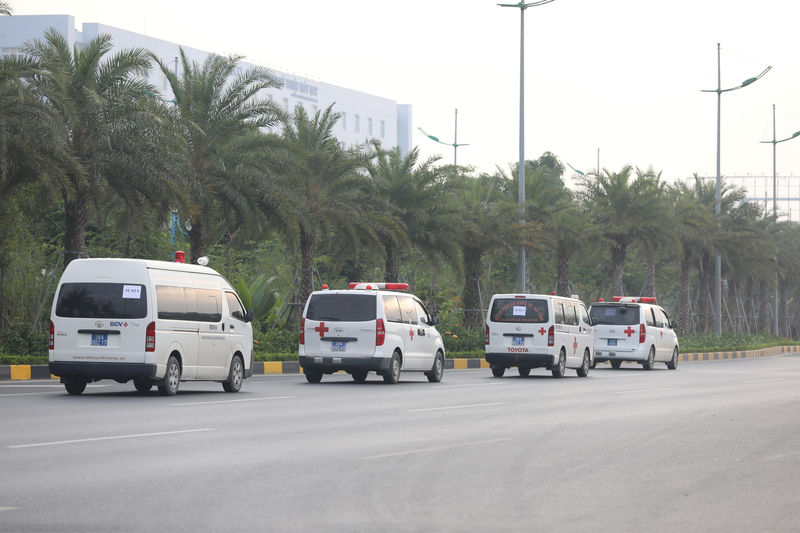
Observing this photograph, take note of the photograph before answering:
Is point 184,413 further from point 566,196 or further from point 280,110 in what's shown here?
point 566,196

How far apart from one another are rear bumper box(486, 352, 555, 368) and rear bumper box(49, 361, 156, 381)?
1134cm

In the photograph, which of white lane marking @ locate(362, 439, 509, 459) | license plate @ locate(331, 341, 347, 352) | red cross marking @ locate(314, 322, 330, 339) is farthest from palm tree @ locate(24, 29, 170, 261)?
white lane marking @ locate(362, 439, 509, 459)

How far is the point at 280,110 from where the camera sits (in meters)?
31.3

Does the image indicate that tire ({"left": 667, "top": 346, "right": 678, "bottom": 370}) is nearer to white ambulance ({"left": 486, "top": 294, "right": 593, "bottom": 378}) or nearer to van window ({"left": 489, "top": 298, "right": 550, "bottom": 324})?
white ambulance ({"left": 486, "top": 294, "right": 593, "bottom": 378})

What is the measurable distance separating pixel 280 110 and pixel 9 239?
25.3ft

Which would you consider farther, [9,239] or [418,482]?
[9,239]

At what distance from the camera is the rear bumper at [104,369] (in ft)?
59.5

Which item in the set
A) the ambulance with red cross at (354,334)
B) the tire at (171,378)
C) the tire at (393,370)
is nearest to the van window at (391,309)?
the ambulance with red cross at (354,334)

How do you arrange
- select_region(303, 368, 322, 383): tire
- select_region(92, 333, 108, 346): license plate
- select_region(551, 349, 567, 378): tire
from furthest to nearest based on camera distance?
select_region(551, 349, 567, 378): tire
select_region(303, 368, 322, 383): tire
select_region(92, 333, 108, 346): license plate

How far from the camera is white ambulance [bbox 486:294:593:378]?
27.7 meters

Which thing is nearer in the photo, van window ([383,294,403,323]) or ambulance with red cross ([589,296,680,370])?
van window ([383,294,403,323])

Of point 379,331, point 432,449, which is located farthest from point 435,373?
point 432,449

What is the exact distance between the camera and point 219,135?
30781mm

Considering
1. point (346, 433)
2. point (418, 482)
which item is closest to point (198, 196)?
point (346, 433)
